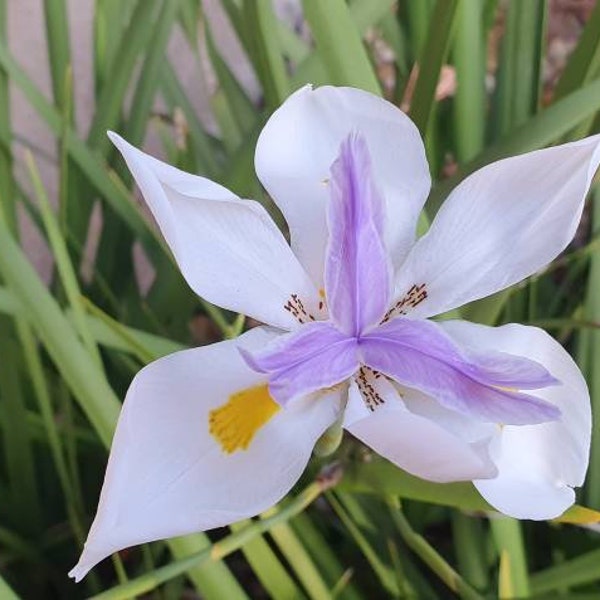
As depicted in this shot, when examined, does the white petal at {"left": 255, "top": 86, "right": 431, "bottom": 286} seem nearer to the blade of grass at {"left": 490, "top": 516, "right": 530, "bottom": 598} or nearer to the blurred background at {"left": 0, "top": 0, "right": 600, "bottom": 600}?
the blurred background at {"left": 0, "top": 0, "right": 600, "bottom": 600}

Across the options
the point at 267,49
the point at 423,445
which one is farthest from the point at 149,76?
the point at 423,445

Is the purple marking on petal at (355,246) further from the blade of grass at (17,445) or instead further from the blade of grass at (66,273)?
the blade of grass at (17,445)

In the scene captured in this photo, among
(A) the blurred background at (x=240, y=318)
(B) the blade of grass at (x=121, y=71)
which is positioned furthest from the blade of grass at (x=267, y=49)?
Answer: (B) the blade of grass at (x=121, y=71)

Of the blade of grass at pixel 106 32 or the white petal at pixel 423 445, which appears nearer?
the white petal at pixel 423 445

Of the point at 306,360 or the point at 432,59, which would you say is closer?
the point at 306,360

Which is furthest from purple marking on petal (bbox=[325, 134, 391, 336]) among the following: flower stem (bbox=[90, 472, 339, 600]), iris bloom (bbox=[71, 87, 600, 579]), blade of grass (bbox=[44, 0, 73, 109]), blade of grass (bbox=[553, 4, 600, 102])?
blade of grass (bbox=[44, 0, 73, 109])

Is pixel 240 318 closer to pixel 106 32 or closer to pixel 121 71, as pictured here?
pixel 121 71

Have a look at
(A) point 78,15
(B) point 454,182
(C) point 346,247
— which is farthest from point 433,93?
(A) point 78,15
